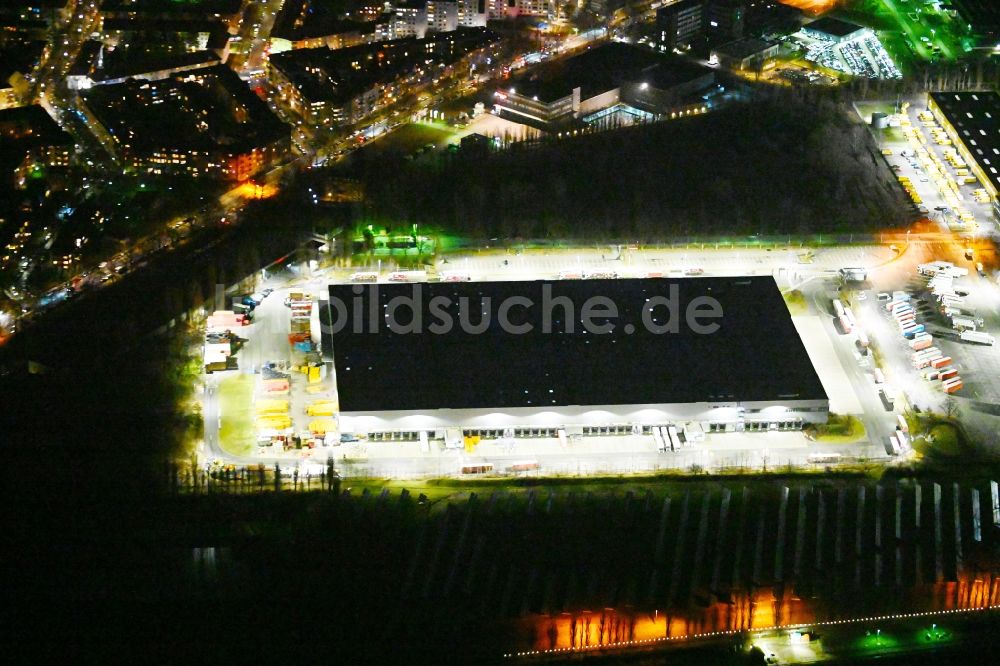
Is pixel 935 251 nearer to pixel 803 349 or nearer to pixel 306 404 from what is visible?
pixel 803 349

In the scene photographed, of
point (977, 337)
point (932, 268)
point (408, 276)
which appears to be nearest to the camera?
point (977, 337)

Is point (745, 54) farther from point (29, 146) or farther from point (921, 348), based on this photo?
point (29, 146)

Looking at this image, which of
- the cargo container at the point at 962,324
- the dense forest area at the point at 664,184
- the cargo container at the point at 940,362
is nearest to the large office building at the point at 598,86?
the dense forest area at the point at 664,184

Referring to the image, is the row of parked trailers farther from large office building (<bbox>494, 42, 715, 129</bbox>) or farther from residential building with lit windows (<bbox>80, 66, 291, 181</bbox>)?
residential building with lit windows (<bbox>80, 66, 291, 181</bbox>)

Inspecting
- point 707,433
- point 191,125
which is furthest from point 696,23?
point 707,433

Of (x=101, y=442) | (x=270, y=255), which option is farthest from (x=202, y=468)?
(x=270, y=255)

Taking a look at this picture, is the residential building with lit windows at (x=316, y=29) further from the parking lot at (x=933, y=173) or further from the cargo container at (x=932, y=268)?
the cargo container at (x=932, y=268)
